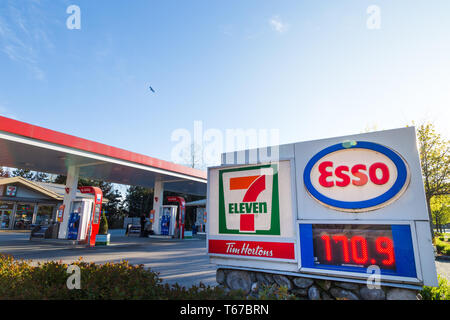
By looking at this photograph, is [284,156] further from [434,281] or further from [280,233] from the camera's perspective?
[434,281]

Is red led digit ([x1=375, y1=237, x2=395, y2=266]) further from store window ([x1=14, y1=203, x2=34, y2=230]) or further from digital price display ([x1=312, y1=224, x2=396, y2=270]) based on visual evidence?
store window ([x1=14, y1=203, x2=34, y2=230])

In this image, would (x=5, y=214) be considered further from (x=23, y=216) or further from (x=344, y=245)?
(x=344, y=245)

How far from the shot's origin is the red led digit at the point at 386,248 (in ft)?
10.5

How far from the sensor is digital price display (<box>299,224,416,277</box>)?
124 inches

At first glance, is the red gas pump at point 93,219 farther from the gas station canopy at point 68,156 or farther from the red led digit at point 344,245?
the red led digit at point 344,245

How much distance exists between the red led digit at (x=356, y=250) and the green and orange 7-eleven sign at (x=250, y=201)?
3.44ft

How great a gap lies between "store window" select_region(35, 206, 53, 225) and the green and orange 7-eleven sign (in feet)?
98.4

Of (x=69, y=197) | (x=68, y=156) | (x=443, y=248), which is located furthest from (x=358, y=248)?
(x=69, y=197)

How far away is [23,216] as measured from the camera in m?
26.9

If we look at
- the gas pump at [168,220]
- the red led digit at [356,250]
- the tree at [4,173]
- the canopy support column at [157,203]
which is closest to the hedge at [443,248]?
the red led digit at [356,250]

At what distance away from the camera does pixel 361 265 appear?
10.8ft
